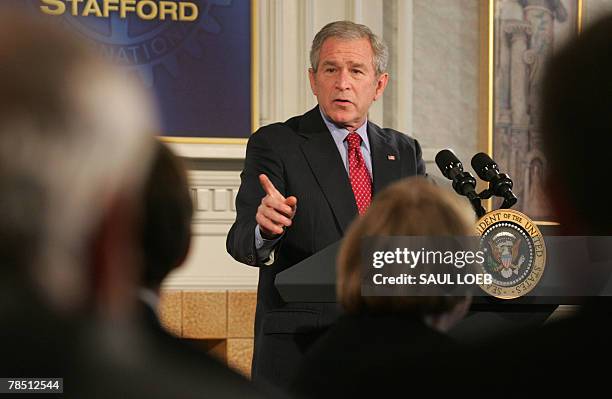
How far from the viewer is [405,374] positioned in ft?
2.93

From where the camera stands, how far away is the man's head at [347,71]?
5.02 feet

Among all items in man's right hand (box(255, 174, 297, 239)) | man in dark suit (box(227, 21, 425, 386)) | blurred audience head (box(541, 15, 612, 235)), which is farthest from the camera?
man in dark suit (box(227, 21, 425, 386))

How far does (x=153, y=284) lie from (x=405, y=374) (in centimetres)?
32

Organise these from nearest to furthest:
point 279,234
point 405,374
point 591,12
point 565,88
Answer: point 565,88, point 405,374, point 279,234, point 591,12

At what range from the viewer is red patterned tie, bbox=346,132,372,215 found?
1.48 meters

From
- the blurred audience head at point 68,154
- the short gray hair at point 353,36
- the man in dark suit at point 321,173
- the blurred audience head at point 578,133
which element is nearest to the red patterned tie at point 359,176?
the man in dark suit at point 321,173

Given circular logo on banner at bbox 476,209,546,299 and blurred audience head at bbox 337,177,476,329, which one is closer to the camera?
blurred audience head at bbox 337,177,476,329

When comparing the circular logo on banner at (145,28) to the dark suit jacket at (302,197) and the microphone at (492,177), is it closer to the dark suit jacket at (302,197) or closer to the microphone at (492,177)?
the dark suit jacket at (302,197)

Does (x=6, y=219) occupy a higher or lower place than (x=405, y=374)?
higher

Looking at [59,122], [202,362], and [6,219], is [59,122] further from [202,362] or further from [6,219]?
[202,362]

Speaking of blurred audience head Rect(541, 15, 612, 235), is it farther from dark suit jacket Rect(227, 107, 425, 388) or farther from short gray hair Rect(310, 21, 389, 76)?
short gray hair Rect(310, 21, 389, 76)

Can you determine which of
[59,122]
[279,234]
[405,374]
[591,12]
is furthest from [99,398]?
[591,12]

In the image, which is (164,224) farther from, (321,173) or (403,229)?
(321,173)

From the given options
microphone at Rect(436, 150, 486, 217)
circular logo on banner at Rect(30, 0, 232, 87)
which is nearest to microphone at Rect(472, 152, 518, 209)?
microphone at Rect(436, 150, 486, 217)
